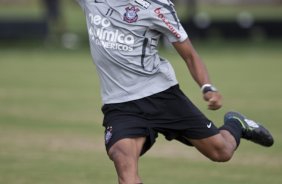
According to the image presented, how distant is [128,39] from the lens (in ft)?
26.7

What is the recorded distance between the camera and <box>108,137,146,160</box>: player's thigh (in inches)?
310

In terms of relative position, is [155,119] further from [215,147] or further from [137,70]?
[215,147]

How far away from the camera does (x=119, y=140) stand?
26.2ft

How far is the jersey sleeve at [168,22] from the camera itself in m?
8.09

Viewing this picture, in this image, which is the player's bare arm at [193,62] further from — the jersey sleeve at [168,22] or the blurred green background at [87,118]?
the blurred green background at [87,118]

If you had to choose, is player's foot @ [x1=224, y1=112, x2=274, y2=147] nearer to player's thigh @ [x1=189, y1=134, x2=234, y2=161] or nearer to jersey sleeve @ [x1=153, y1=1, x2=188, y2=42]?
player's thigh @ [x1=189, y1=134, x2=234, y2=161]

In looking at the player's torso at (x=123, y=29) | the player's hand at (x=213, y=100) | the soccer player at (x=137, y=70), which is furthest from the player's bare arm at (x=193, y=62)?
the player's torso at (x=123, y=29)

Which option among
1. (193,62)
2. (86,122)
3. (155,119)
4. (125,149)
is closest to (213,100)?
(193,62)

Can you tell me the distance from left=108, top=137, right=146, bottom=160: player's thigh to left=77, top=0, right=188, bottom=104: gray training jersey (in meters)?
0.42

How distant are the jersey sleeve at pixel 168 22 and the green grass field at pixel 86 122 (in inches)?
109

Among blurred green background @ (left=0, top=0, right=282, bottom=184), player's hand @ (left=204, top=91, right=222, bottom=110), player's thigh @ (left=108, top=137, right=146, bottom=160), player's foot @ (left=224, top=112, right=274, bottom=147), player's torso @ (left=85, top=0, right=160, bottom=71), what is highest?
player's torso @ (left=85, top=0, right=160, bottom=71)

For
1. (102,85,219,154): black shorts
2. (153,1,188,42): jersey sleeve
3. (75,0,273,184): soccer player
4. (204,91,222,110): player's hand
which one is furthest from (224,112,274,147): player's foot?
(153,1,188,42): jersey sleeve

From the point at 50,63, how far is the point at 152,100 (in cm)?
2008

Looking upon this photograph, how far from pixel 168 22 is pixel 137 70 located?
527mm
